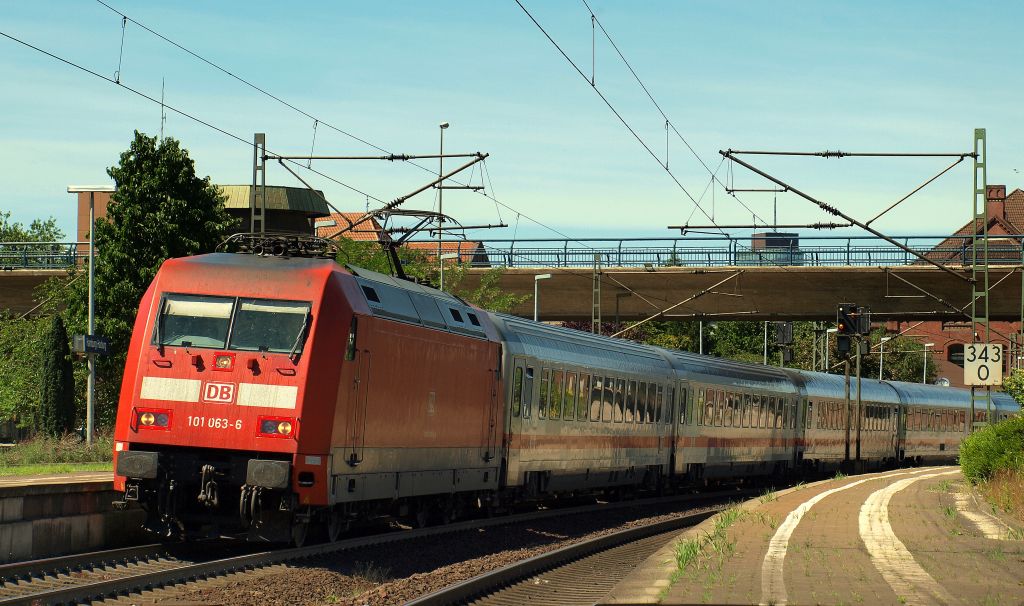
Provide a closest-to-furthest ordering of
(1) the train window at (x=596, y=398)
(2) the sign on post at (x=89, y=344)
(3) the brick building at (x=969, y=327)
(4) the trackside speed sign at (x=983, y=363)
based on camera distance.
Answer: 1. (1) the train window at (x=596, y=398)
2. (4) the trackside speed sign at (x=983, y=363)
3. (2) the sign on post at (x=89, y=344)
4. (3) the brick building at (x=969, y=327)

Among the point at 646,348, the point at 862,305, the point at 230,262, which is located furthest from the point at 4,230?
the point at 230,262

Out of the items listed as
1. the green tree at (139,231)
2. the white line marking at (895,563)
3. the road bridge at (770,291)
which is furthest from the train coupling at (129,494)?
the road bridge at (770,291)

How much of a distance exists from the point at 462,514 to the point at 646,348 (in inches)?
374

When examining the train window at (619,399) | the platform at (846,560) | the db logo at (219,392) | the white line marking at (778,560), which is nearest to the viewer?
the white line marking at (778,560)

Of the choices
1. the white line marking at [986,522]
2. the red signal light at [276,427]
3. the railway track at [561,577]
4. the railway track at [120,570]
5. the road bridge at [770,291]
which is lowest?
the railway track at [561,577]

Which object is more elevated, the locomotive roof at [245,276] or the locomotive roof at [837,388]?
the locomotive roof at [245,276]

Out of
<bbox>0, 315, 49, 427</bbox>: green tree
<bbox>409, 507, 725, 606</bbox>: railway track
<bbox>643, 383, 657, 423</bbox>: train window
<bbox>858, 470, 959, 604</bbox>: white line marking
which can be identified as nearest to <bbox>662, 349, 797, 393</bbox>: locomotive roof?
<bbox>643, 383, 657, 423</bbox>: train window

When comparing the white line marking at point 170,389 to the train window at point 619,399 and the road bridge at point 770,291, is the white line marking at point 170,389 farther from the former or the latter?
the road bridge at point 770,291

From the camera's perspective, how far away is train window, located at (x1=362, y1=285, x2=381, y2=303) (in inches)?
664

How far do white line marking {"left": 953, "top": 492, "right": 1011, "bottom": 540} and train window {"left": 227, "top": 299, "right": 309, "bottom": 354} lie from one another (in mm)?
8844

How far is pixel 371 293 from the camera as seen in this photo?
17.1m

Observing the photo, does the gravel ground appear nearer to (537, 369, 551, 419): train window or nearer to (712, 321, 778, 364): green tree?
(537, 369, 551, 419): train window

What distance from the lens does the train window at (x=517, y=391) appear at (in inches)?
908

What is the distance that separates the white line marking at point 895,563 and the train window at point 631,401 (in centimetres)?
739
